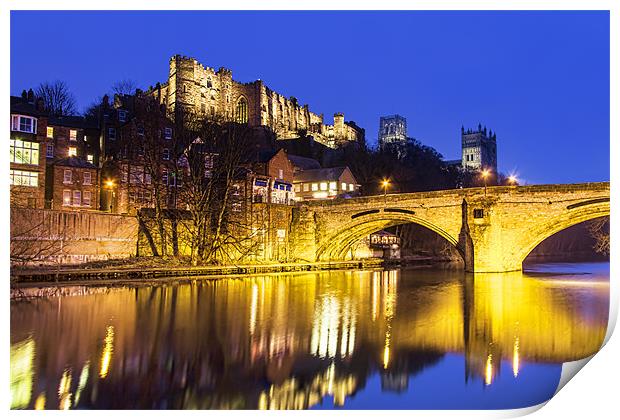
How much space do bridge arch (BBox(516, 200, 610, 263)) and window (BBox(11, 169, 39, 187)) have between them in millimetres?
25824

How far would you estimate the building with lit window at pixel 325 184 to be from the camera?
47.9 metres

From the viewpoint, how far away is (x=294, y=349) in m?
10.3

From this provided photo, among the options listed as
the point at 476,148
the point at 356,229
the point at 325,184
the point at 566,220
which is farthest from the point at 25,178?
the point at 476,148

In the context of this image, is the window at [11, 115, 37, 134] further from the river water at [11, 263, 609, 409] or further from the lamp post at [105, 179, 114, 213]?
the river water at [11, 263, 609, 409]

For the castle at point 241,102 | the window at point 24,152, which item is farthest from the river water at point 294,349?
the castle at point 241,102

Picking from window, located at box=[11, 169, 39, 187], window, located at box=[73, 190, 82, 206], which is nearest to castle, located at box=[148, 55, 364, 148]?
window, located at box=[73, 190, 82, 206]

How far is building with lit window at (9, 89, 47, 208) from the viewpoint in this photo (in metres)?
28.9

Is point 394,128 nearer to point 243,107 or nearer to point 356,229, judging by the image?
point 243,107

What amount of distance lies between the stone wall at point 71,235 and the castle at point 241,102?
30.2m

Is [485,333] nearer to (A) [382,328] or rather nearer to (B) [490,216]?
(A) [382,328]

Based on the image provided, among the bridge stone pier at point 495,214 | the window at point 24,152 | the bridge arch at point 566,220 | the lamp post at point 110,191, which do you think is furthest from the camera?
the lamp post at point 110,191

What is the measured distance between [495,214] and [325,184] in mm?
23063

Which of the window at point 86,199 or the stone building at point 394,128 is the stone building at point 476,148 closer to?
the stone building at point 394,128

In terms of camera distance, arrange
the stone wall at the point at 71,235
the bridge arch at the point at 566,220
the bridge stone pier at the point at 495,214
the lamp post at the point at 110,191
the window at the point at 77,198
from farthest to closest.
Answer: the lamp post at the point at 110,191 < the window at the point at 77,198 < the bridge stone pier at the point at 495,214 < the bridge arch at the point at 566,220 < the stone wall at the point at 71,235
